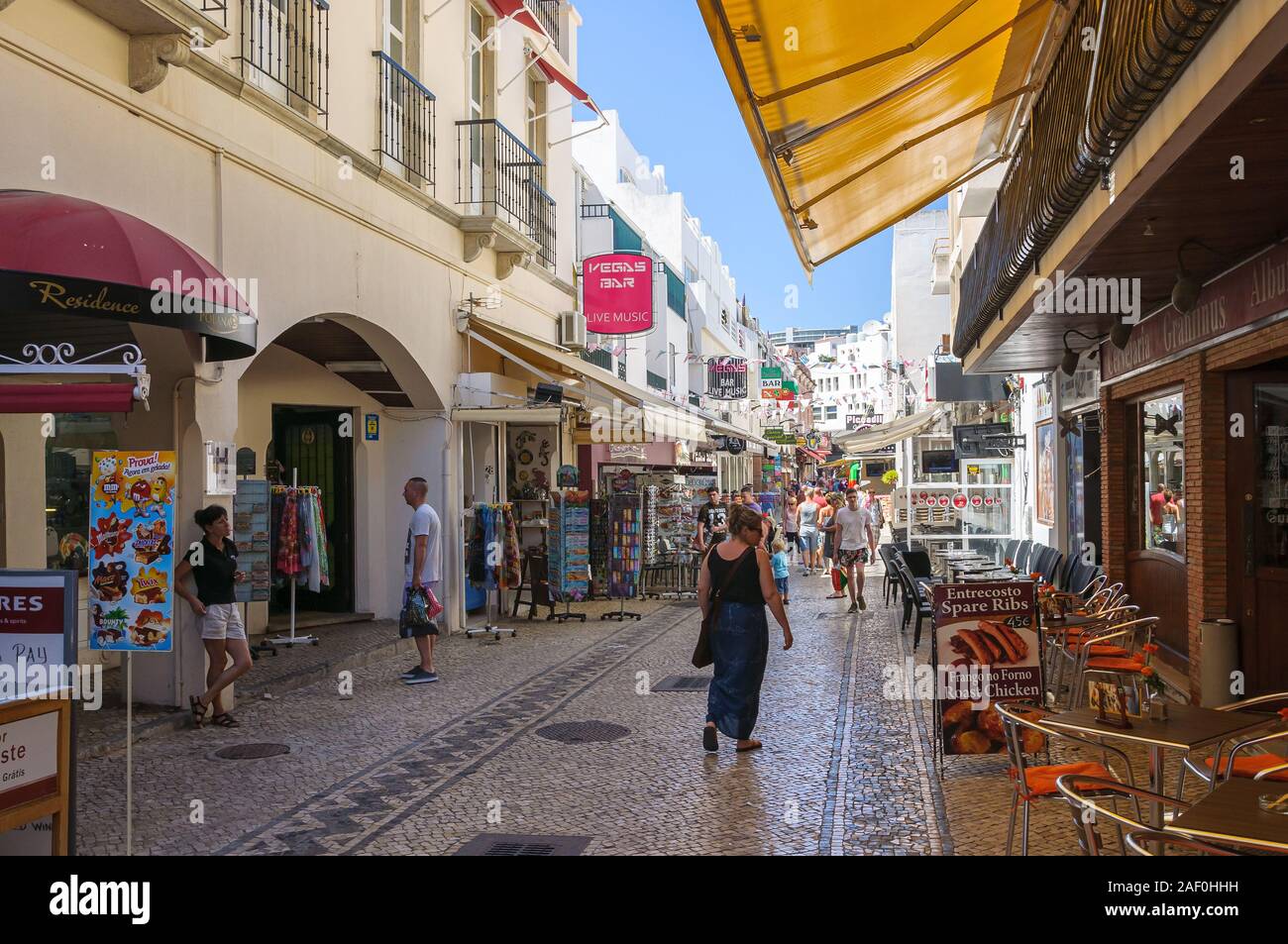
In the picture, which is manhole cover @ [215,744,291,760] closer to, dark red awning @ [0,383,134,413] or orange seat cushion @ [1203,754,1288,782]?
dark red awning @ [0,383,134,413]

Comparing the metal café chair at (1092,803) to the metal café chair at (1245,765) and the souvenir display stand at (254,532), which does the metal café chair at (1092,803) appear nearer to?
the metal café chair at (1245,765)

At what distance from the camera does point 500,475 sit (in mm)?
18531

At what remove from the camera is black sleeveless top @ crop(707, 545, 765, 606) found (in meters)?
8.32

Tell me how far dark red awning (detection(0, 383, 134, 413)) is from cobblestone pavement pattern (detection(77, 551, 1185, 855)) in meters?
2.32

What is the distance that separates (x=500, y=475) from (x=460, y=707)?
8769 millimetres

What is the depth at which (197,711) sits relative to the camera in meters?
9.11

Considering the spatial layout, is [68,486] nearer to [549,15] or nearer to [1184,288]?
[1184,288]

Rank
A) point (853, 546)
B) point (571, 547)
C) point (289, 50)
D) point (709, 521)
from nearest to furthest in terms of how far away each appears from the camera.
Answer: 1. point (289, 50)
2. point (571, 547)
3. point (853, 546)
4. point (709, 521)

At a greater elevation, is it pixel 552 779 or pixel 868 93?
pixel 868 93

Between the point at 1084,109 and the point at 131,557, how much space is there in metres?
5.77

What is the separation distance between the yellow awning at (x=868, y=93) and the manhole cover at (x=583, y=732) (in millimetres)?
4291

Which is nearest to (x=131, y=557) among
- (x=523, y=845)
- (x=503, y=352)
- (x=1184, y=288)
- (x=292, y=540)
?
(x=523, y=845)
